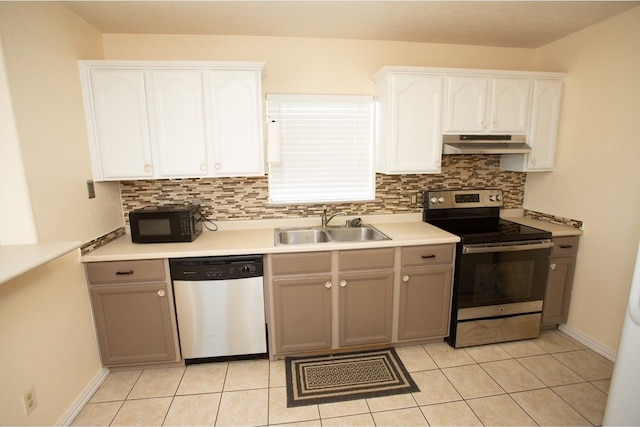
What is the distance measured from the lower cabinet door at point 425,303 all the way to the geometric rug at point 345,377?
265mm

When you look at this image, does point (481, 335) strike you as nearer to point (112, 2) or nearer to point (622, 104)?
point (622, 104)

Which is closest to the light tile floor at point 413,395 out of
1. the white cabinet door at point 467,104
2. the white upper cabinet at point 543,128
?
the white upper cabinet at point 543,128

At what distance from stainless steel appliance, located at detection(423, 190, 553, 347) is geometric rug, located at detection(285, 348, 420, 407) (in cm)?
61

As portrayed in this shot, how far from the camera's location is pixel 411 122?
2.42m

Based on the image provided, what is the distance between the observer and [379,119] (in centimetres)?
260

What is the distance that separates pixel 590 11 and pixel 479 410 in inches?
107

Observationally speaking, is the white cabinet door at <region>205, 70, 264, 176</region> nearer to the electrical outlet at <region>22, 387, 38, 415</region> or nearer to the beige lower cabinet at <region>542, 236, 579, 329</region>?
the electrical outlet at <region>22, 387, 38, 415</region>

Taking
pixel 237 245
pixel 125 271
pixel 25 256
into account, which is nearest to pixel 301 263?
pixel 237 245

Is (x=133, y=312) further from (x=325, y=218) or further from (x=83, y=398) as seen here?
(x=325, y=218)

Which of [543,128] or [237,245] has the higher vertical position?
[543,128]

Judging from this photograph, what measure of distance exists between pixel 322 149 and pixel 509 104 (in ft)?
5.10

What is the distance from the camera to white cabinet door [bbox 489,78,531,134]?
2451 mm

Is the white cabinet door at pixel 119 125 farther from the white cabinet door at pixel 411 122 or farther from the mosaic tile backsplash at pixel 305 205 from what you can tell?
the white cabinet door at pixel 411 122

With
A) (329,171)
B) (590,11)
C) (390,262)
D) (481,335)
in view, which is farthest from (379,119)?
(481,335)
